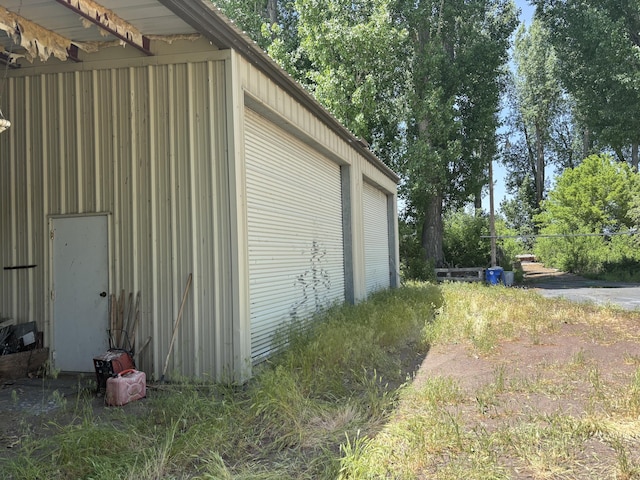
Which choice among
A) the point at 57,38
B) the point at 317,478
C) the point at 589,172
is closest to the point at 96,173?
the point at 57,38

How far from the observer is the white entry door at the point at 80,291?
652 cm

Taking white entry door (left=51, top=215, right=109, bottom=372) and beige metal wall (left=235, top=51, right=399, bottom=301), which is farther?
beige metal wall (left=235, top=51, right=399, bottom=301)

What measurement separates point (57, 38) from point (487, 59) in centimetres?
2022

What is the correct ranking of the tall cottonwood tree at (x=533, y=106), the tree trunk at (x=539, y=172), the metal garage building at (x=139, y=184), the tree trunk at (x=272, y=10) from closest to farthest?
the metal garage building at (x=139, y=184)
the tree trunk at (x=272, y=10)
the tall cottonwood tree at (x=533, y=106)
the tree trunk at (x=539, y=172)

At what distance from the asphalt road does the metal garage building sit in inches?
402

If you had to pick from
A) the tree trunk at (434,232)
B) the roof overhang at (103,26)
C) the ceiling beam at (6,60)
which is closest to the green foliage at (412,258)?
the tree trunk at (434,232)

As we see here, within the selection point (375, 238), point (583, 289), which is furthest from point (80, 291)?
point (583, 289)

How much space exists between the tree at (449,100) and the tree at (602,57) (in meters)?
2.38

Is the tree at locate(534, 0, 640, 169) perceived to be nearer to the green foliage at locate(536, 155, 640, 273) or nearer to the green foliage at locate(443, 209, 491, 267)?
the green foliage at locate(536, 155, 640, 273)

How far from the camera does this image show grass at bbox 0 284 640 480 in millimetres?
3557

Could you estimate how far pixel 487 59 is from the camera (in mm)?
22219

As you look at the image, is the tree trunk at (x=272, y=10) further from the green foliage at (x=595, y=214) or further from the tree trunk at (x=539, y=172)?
the tree trunk at (x=539, y=172)

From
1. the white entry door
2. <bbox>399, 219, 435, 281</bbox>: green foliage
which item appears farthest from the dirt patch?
<bbox>399, 219, 435, 281</bbox>: green foliage

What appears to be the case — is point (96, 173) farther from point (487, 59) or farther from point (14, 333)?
point (487, 59)
